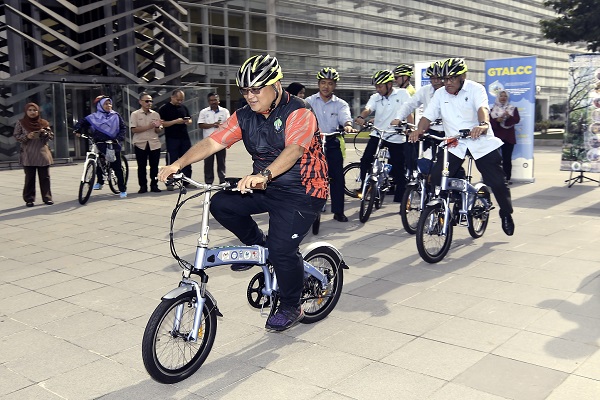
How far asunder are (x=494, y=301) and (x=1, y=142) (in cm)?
1653

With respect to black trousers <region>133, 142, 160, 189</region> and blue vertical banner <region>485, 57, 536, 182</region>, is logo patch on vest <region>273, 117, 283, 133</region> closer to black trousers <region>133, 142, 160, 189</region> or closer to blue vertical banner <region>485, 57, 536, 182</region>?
black trousers <region>133, 142, 160, 189</region>

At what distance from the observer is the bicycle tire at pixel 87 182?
34.4ft

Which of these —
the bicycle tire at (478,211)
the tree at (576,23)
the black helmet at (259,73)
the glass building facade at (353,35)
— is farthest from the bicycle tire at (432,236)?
the glass building facade at (353,35)

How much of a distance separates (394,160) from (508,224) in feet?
9.11

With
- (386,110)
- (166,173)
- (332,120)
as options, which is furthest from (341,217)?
(166,173)

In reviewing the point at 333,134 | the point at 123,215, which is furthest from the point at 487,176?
the point at 123,215

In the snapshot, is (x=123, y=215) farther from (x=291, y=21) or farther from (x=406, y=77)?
(x=291, y=21)

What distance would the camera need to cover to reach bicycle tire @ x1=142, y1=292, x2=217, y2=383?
3408 millimetres

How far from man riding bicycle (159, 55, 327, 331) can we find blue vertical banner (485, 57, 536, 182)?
362 inches

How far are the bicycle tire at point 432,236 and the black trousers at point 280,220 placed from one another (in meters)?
2.13

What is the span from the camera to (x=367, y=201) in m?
8.32

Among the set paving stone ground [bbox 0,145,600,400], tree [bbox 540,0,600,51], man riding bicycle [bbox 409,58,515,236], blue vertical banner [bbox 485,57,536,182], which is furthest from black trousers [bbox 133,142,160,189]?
tree [bbox 540,0,600,51]

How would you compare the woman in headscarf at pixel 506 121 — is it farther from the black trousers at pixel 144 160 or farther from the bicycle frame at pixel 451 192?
the black trousers at pixel 144 160

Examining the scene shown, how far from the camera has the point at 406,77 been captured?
963cm
